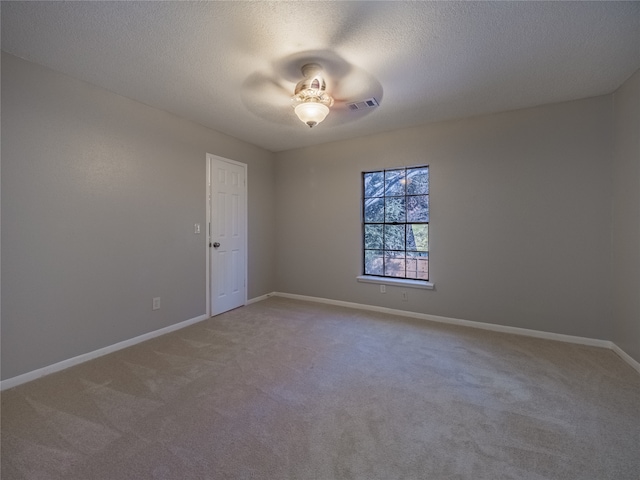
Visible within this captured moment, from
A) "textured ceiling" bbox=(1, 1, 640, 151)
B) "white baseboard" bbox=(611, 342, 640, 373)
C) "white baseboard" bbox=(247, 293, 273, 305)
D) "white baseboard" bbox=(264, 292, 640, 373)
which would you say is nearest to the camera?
"textured ceiling" bbox=(1, 1, 640, 151)

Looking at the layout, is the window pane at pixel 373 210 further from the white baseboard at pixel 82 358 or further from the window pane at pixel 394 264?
the white baseboard at pixel 82 358

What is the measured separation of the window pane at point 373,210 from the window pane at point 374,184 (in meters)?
0.09

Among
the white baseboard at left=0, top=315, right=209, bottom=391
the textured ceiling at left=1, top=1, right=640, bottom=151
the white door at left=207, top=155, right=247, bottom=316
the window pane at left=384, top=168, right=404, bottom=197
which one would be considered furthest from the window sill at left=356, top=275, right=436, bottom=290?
the white baseboard at left=0, top=315, right=209, bottom=391

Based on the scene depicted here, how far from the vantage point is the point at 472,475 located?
141 cm

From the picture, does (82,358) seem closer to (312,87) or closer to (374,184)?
(312,87)

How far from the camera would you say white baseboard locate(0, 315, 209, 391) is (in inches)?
86.3

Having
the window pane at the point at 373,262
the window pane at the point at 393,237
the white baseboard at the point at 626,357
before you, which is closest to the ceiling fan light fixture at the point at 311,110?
the window pane at the point at 393,237

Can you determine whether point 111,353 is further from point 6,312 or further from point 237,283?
point 237,283

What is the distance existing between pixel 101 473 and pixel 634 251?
4.14m

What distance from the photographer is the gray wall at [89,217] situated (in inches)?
87.1

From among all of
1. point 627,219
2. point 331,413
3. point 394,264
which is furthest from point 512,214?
point 331,413

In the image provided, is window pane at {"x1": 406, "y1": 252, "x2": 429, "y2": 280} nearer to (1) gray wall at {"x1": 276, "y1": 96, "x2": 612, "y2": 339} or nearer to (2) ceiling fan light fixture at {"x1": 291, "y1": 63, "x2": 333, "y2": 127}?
(1) gray wall at {"x1": 276, "y1": 96, "x2": 612, "y2": 339}

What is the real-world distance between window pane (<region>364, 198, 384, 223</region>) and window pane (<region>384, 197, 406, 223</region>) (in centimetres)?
7

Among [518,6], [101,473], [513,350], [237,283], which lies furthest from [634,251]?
[237,283]
